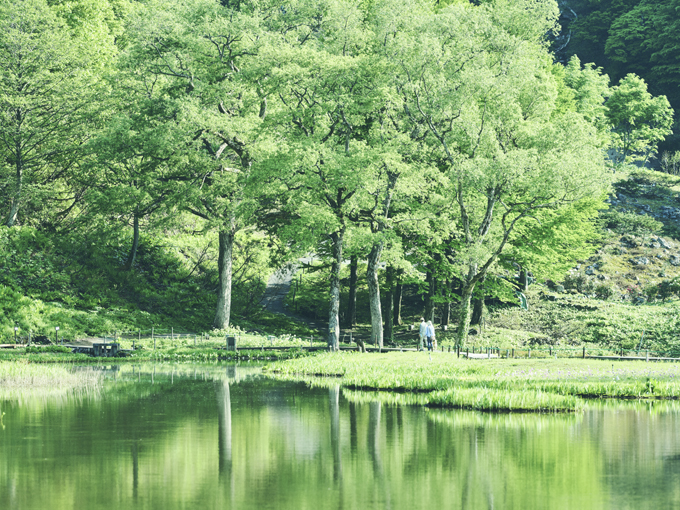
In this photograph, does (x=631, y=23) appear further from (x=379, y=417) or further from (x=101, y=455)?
(x=101, y=455)

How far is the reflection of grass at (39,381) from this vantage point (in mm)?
24688

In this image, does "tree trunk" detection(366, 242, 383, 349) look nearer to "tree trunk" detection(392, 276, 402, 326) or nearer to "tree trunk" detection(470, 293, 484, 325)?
"tree trunk" detection(470, 293, 484, 325)

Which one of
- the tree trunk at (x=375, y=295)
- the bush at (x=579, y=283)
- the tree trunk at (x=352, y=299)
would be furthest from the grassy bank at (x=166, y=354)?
the bush at (x=579, y=283)

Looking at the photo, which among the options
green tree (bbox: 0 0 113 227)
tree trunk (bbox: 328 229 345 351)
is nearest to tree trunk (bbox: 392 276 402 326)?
Result: tree trunk (bbox: 328 229 345 351)

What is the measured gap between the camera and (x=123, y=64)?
41.6 m

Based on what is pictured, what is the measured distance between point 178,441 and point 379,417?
540cm

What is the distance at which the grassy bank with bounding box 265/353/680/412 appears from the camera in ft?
67.2

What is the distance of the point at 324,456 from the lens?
14.5 metres

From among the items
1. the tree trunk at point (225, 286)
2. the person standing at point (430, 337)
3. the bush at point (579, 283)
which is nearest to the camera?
the person standing at point (430, 337)

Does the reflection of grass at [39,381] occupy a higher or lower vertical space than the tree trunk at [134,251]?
lower

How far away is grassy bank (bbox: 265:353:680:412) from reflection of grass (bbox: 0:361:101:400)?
7.44m

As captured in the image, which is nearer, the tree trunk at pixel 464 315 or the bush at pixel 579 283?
the tree trunk at pixel 464 315

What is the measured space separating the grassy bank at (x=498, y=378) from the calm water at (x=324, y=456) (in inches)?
41.4

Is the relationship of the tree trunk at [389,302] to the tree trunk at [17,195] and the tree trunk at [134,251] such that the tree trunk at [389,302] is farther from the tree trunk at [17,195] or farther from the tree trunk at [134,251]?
the tree trunk at [17,195]
